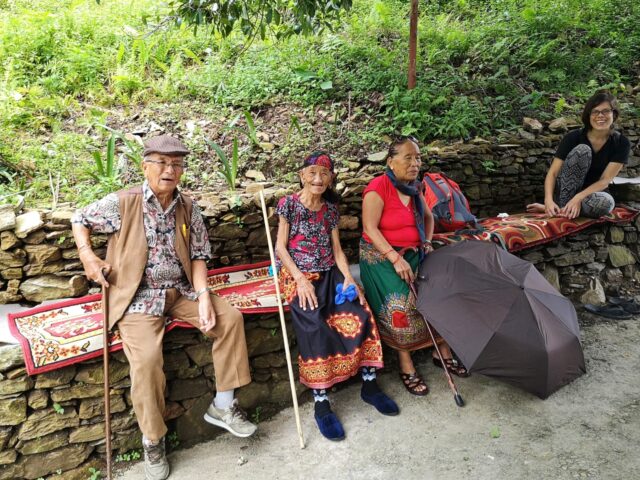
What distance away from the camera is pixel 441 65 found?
6227 millimetres

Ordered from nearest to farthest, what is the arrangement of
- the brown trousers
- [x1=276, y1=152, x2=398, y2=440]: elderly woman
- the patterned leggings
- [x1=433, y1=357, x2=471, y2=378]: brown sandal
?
the brown trousers → [x1=276, y1=152, x2=398, y2=440]: elderly woman → [x1=433, y1=357, x2=471, y2=378]: brown sandal → the patterned leggings

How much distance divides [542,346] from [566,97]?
484 cm

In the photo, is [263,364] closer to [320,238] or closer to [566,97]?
[320,238]

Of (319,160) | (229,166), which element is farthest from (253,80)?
(319,160)

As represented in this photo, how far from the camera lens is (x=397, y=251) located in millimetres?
3512

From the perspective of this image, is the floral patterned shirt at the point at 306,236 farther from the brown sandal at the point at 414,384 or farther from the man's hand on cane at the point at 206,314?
the brown sandal at the point at 414,384

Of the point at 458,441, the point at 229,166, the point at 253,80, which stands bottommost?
the point at 458,441

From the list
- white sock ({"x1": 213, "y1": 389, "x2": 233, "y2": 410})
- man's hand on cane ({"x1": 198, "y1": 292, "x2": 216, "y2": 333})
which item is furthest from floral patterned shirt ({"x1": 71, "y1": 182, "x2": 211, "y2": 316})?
white sock ({"x1": 213, "y1": 389, "x2": 233, "y2": 410})

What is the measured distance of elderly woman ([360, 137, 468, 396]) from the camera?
11.1ft

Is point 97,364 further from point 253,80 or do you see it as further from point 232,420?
point 253,80

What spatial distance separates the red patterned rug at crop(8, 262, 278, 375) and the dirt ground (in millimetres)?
840

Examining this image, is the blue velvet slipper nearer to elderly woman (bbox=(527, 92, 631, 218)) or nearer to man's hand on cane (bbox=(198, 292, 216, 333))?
man's hand on cane (bbox=(198, 292, 216, 333))

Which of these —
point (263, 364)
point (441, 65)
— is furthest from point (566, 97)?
point (263, 364)

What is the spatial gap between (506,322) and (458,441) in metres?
0.85
